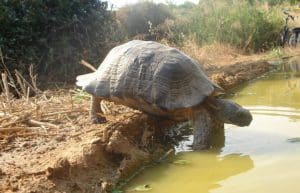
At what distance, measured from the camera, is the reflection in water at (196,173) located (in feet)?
14.6

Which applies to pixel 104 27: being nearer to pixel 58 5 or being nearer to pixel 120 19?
pixel 58 5

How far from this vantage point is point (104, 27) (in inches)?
498

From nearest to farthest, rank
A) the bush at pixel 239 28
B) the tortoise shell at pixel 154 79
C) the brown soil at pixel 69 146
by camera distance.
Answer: the brown soil at pixel 69 146
the tortoise shell at pixel 154 79
the bush at pixel 239 28

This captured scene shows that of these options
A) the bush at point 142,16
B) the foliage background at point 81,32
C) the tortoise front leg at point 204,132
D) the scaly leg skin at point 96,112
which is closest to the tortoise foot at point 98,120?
the scaly leg skin at point 96,112

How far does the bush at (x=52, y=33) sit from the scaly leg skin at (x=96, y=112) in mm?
4653

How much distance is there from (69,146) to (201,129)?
4.94 ft

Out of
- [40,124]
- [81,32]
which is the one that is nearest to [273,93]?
[40,124]

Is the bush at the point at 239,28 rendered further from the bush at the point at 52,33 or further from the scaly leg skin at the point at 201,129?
the scaly leg skin at the point at 201,129

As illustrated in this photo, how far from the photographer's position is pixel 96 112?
6.14 metres

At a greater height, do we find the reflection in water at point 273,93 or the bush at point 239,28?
the bush at point 239,28

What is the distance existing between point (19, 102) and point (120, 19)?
9.87 meters

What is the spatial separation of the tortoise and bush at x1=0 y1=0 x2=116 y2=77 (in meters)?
5.04

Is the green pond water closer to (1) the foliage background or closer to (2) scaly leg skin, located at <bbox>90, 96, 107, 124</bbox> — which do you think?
(2) scaly leg skin, located at <bbox>90, 96, 107, 124</bbox>

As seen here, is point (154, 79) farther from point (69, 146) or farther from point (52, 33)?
point (52, 33)
